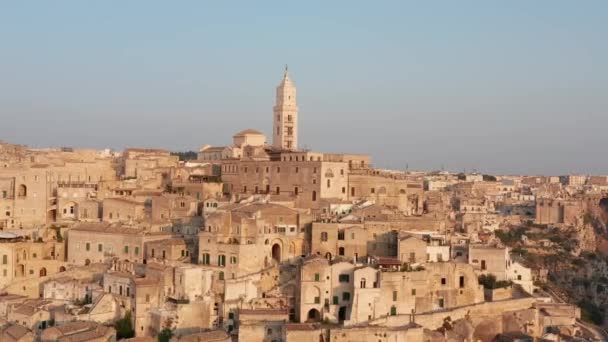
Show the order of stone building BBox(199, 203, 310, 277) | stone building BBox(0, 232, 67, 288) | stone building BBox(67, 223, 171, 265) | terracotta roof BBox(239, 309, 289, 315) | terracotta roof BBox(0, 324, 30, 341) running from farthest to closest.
A: stone building BBox(0, 232, 67, 288), stone building BBox(67, 223, 171, 265), stone building BBox(199, 203, 310, 277), terracotta roof BBox(0, 324, 30, 341), terracotta roof BBox(239, 309, 289, 315)

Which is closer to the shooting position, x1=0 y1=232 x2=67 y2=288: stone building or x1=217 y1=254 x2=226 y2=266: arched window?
x1=217 y1=254 x2=226 y2=266: arched window

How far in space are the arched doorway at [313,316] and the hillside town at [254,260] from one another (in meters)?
0.10

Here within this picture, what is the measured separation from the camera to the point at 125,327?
32.5 metres

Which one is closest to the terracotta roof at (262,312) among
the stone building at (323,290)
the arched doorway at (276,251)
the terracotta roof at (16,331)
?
the stone building at (323,290)

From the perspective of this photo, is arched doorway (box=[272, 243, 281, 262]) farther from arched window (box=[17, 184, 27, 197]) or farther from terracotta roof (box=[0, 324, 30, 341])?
arched window (box=[17, 184, 27, 197])

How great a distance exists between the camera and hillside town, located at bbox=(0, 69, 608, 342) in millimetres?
32188

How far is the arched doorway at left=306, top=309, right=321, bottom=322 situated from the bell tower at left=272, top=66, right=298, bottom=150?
70.6 ft

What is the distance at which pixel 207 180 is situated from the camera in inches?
1921

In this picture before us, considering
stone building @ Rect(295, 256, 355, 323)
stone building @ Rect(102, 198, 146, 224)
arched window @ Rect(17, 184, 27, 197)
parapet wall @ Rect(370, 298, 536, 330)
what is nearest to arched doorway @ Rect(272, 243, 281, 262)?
stone building @ Rect(295, 256, 355, 323)

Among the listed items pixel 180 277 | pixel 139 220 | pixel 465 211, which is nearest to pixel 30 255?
pixel 139 220

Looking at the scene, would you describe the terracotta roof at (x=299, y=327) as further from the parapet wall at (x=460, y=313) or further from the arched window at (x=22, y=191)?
the arched window at (x=22, y=191)

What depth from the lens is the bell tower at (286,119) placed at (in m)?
53.7

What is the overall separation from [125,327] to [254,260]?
6242mm

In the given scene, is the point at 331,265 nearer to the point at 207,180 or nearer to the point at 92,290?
the point at 92,290
